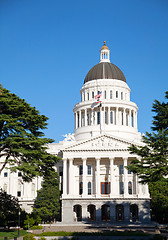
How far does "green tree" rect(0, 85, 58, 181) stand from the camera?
151 feet

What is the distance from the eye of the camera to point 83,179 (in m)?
80.3

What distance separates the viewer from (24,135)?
153 ft

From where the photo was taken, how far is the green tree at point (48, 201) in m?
71.7

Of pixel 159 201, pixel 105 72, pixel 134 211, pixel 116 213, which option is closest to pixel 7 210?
pixel 159 201

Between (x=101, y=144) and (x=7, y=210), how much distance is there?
32240 millimetres

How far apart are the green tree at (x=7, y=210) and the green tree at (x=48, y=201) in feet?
50.6

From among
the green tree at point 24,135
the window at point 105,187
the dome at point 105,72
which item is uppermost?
the dome at point 105,72

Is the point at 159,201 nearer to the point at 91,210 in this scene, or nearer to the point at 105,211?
the point at 105,211

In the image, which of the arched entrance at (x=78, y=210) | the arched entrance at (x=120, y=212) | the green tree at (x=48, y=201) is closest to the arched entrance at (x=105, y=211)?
the arched entrance at (x=120, y=212)

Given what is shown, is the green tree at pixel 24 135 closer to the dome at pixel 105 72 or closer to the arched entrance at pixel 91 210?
the arched entrance at pixel 91 210

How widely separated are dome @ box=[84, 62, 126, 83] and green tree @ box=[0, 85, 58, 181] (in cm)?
5704

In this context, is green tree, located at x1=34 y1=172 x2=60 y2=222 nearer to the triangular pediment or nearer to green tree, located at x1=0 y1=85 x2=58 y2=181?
the triangular pediment

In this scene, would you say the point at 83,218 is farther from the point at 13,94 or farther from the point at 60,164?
the point at 13,94

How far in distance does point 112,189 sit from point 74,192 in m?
8.18
